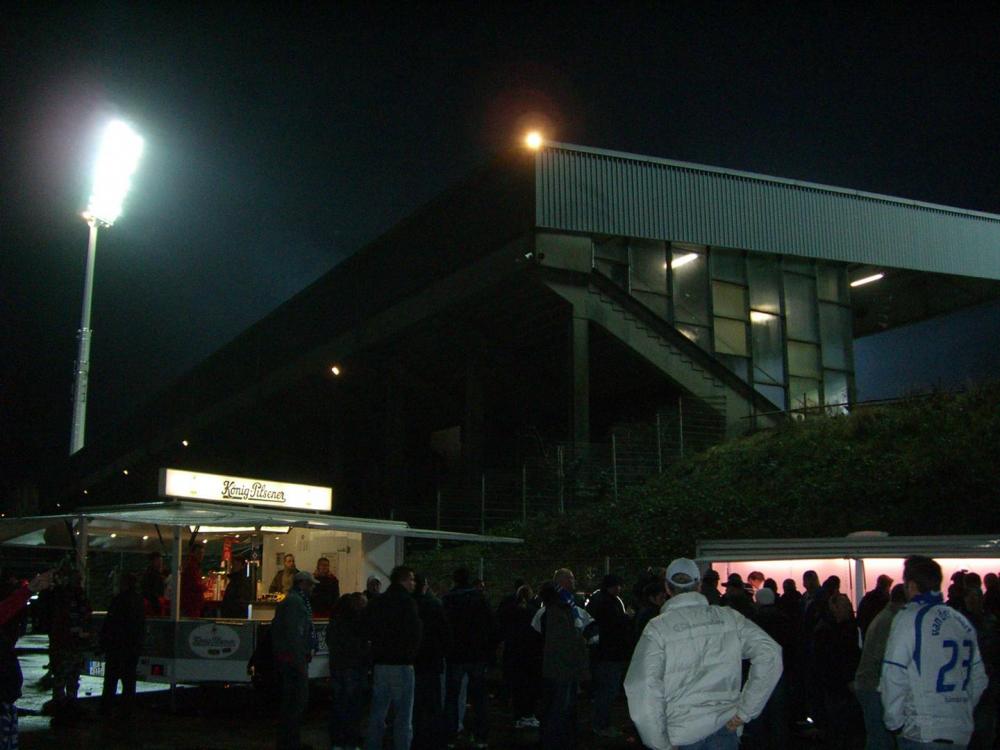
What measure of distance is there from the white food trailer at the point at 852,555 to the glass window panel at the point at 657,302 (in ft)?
44.6

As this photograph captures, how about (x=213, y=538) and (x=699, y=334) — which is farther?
(x=699, y=334)

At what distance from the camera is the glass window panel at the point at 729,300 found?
28.7 meters

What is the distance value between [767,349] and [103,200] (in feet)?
76.3

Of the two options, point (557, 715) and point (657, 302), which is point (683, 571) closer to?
point (557, 715)

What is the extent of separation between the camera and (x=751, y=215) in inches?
1137

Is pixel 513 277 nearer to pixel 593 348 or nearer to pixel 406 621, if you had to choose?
pixel 593 348

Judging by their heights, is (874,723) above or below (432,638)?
below

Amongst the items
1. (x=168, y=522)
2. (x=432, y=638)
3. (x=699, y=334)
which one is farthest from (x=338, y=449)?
(x=432, y=638)

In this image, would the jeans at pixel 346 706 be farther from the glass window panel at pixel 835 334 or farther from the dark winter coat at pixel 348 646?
the glass window panel at pixel 835 334

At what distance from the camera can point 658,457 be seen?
82.1 ft

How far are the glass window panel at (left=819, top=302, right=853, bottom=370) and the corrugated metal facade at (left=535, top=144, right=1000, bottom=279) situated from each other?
1.63 metres

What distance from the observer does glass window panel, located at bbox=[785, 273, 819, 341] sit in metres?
29.7

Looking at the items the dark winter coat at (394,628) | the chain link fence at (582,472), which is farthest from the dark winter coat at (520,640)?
the chain link fence at (582,472)

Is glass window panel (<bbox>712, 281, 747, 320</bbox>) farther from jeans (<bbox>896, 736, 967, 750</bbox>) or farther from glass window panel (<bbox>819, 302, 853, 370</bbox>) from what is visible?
jeans (<bbox>896, 736, 967, 750</bbox>)
